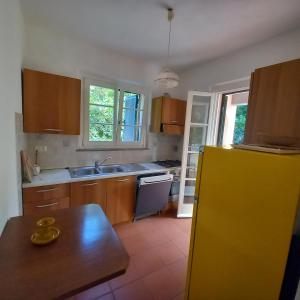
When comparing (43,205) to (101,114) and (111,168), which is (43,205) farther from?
(101,114)

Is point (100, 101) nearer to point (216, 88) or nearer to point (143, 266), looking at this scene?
point (216, 88)

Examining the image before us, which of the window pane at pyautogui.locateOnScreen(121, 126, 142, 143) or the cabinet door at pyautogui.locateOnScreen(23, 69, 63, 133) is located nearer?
the cabinet door at pyautogui.locateOnScreen(23, 69, 63, 133)

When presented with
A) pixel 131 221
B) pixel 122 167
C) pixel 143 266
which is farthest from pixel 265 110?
pixel 131 221

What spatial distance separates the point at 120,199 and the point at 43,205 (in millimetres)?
917

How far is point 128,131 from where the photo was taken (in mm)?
3018

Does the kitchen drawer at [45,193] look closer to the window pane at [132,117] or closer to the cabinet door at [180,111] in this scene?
the window pane at [132,117]

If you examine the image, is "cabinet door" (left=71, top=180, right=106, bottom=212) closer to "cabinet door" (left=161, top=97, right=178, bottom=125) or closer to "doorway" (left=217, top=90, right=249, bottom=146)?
"cabinet door" (left=161, top=97, right=178, bottom=125)

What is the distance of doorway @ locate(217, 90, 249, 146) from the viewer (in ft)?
9.18

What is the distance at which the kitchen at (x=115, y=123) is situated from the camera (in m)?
1.52

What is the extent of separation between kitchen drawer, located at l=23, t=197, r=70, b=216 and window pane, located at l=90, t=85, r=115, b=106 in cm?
145

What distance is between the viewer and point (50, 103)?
1.95m

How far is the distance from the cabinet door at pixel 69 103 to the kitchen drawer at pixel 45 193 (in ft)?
2.13

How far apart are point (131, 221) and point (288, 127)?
2.25 metres

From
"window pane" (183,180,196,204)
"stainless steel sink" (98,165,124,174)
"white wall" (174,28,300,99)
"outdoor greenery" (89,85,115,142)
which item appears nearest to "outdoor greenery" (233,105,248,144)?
"white wall" (174,28,300,99)
